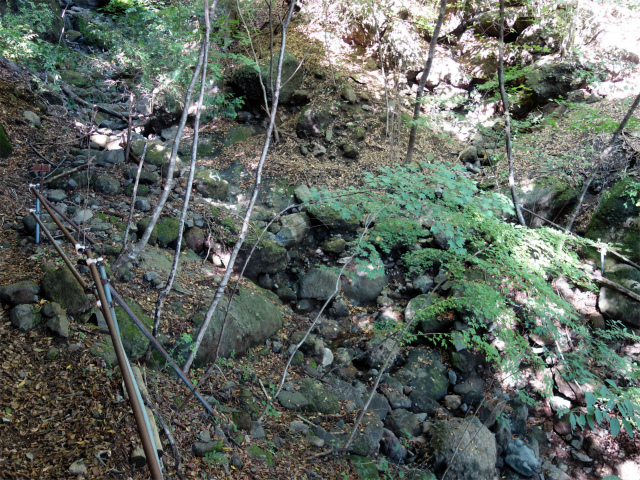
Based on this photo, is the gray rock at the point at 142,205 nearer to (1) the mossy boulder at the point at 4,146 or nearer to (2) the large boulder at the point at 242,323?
(2) the large boulder at the point at 242,323

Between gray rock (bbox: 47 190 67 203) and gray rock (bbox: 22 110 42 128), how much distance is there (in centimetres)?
260

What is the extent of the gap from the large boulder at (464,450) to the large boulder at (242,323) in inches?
98.7

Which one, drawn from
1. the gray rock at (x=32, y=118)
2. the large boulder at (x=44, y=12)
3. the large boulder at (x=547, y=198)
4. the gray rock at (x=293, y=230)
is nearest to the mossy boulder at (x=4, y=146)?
the gray rock at (x=32, y=118)

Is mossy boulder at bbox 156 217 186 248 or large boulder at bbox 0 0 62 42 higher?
large boulder at bbox 0 0 62 42

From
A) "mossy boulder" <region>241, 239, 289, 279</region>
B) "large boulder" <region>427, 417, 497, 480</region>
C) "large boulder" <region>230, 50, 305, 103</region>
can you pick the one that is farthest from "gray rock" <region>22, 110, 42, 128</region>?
"large boulder" <region>427, 417, 497, 480</region>

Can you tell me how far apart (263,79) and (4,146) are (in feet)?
19.1

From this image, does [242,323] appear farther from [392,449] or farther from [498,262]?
[498,262]

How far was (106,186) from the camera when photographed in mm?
5957

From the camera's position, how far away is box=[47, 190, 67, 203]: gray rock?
Answer: 5.26 metres

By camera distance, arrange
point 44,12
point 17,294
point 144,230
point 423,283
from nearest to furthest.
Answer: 1. point 17,294
2. point 144,230
3. point 423,283
4. point 44,12

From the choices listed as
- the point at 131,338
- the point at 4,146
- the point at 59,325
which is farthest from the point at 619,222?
the point at 4,146

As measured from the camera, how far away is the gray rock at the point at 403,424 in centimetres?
450

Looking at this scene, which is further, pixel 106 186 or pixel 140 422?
pixel 106 186

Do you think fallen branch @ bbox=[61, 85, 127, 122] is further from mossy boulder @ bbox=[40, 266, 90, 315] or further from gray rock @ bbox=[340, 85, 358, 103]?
mossy boulder @ bbox=[40, 266, 90, 315]
